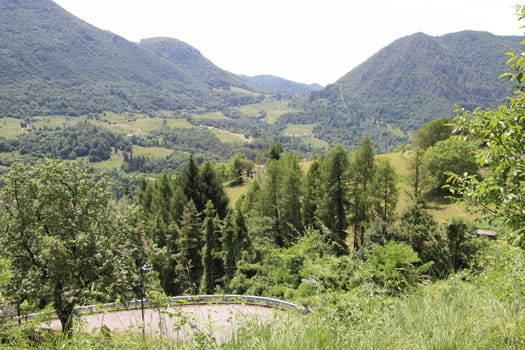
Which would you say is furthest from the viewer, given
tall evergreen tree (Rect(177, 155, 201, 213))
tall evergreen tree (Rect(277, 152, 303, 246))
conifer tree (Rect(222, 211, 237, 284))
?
tall evergreen tree (Rect(177, 155, 201, 213))

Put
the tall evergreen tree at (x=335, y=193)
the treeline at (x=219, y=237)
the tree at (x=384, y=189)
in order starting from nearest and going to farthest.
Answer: the treeline at (x=219, y=237) < the tall evergreen tree at (x=335, y=193) < the tree at (x=384, y=189)

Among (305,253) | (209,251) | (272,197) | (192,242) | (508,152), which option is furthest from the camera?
(272,197)

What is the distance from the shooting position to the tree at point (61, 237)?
35.7 feet

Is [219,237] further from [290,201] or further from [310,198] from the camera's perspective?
[310,198]

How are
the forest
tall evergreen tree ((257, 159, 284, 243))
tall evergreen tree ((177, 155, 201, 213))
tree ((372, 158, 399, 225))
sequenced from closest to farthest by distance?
the forest → tree ((372, 158, 399, 225)) → tall evergreen tree ((257, 159, 284, 243)) → tall evergreen tree ((177, 155, 201, 213))

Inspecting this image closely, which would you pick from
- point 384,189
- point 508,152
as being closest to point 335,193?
point 384,189

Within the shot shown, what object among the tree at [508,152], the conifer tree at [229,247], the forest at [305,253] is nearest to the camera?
the forest at [305,253]

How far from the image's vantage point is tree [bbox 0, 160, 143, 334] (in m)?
10.9

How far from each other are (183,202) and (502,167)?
109 feet

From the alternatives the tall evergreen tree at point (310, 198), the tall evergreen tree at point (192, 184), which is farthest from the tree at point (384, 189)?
the tall evergreen tree at point (192, 184)

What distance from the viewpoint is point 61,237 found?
38.4ft

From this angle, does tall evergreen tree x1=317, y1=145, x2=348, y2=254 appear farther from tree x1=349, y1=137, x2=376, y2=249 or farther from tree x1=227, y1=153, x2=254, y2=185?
tree x1=227, y1=153, x2=254, y2=185

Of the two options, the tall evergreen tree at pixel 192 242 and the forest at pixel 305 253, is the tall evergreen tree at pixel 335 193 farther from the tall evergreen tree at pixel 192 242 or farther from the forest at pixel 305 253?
the tall evergreen tree at pixel 192 242

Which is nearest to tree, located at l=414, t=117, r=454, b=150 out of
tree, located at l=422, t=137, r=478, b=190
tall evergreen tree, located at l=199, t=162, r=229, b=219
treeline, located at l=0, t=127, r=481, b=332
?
tree, located at l=422, t=137, r=478, b=190
